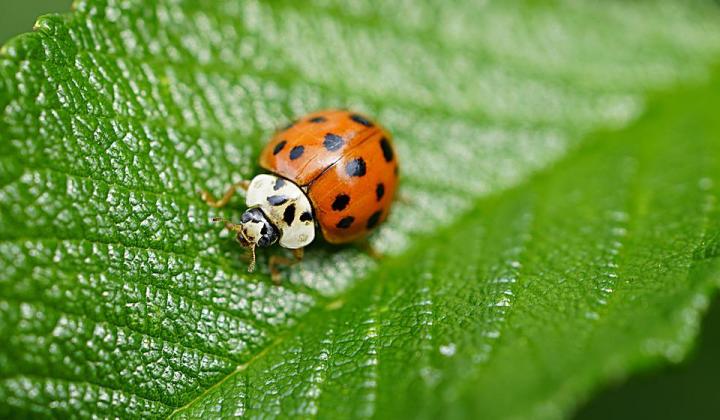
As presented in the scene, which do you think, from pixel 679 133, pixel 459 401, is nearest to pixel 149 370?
pixel 459 401

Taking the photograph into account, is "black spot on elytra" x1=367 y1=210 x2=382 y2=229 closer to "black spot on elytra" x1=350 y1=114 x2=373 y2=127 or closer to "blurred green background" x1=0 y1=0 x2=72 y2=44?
"black spot on elytra" x1=350 y1=114 x2=373 y2=127

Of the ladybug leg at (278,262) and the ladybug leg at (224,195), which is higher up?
the ladybug leg at (224,195)

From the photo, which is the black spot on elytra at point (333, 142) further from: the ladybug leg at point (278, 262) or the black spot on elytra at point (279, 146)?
the ladybug leg at point (278, 262)

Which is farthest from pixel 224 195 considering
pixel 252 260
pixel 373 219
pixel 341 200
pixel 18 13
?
pixel 18 13

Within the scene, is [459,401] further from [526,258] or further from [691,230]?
[691,230]

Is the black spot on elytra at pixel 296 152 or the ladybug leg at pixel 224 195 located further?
the black spot on elytra at pixel 296 152

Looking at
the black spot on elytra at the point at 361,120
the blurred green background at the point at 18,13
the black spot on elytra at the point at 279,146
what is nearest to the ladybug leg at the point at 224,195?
the black spot on elytra at the point at 279,146

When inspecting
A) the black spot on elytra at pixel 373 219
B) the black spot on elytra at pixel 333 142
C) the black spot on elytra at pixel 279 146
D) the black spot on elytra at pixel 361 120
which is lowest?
the black spot on elytra at pixel 373 219

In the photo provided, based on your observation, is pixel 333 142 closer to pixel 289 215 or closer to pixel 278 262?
pixel 289 215

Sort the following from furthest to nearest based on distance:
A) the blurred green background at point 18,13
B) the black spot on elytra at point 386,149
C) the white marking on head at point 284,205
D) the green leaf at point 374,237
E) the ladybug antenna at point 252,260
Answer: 1. the blurred green background at point 18,13
2. the black spot on elytra at point 386,149
3. the white marking on head at point 284,205
4. the ladybug antenna at point 252,260
5. the green leaf at point 374,237
